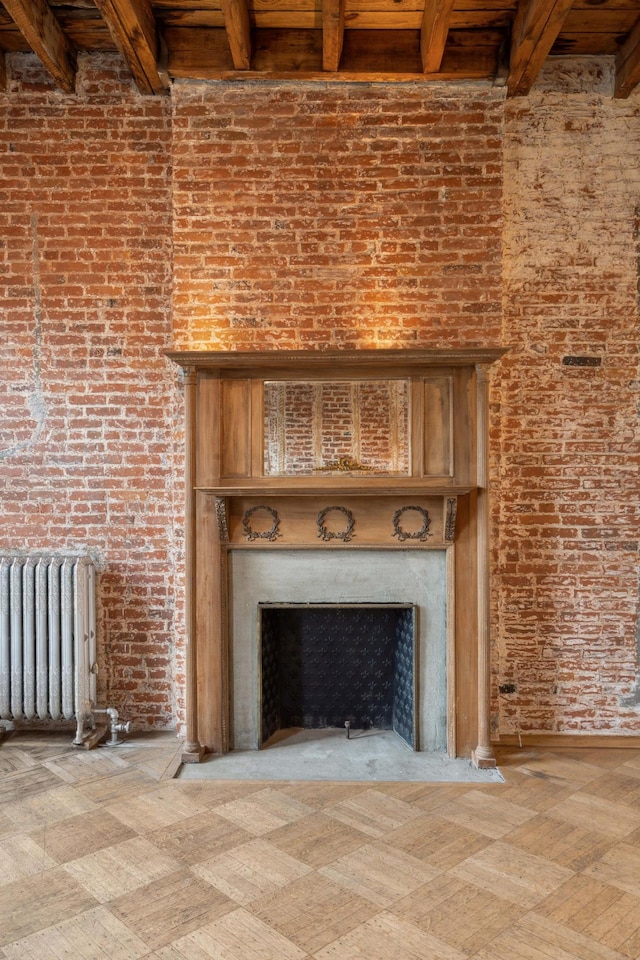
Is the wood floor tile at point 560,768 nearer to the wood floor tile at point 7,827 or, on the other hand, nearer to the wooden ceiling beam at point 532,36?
the wood floor tile at point 7,827

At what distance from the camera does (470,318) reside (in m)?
3.40

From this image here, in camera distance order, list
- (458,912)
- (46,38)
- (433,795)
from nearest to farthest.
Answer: (458,912) → (433,795) → (46,38)

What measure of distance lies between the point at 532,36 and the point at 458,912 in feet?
12.5

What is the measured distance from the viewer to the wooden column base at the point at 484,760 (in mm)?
3139

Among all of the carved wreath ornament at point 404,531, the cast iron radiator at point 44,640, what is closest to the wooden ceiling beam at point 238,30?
the carved wreath ornament at point 404,531

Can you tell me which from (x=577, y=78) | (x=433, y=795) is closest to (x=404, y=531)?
(x=433, y=795)

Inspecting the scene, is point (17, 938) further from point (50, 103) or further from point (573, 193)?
point (573, 193)

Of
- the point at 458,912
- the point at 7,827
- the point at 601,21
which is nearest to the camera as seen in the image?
the point at 458,912

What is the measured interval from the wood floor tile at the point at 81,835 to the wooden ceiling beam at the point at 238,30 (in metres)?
3.70

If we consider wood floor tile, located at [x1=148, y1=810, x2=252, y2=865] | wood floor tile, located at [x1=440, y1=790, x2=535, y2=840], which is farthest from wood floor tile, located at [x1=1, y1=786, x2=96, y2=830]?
wood floor tile, located at [x1=440, y1=790, x2=535, y2=840]

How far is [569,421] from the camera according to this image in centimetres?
353

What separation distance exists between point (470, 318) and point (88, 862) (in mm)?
3100

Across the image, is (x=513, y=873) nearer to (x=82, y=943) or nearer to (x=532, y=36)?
(x=82, y=943)

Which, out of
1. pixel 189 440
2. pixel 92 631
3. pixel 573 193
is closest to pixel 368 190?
pixel 573 193
